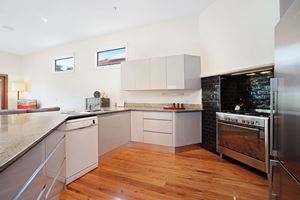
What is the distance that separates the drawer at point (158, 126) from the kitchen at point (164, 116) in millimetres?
20

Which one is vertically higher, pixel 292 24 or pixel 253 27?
pixel 253 27

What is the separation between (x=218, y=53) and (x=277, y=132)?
2302mm

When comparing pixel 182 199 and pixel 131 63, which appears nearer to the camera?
pixel 182 199

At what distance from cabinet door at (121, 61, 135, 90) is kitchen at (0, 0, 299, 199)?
0.08 feet

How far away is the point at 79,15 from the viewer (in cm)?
364

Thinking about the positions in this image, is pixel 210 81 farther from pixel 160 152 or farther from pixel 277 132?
pixel 277 132

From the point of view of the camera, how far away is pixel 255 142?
228 centimetres

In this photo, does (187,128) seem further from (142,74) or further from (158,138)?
(142,74)

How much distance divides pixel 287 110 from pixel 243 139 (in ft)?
5.29

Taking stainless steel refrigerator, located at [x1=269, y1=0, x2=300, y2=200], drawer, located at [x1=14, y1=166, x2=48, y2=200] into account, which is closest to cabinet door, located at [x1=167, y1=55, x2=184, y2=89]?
stainless steel refrigerator, located at [x1=269, y1=0, x2=300, y2=200]

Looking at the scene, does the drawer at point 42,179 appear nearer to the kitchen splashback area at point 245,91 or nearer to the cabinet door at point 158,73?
the cabinet door at point 158,73

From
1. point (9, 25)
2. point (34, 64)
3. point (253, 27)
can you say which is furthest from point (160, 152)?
point (34, 64)

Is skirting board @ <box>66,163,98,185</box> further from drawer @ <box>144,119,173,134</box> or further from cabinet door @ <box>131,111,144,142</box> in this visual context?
drawer @ <box>144,119,173,134</box>

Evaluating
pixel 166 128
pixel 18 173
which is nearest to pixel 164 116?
pixel 166 128
